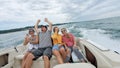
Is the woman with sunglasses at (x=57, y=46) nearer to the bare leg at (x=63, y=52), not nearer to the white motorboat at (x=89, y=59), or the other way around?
the bare leg at (x=63, y=52)

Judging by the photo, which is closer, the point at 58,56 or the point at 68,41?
the point at 58,56

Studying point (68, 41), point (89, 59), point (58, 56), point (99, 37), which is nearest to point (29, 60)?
point (58, 56)

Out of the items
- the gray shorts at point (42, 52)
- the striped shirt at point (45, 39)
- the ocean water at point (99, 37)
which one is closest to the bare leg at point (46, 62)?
the gray shorts at point (42, 52)

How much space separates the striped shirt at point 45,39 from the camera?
334 cm

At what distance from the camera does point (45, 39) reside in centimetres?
338

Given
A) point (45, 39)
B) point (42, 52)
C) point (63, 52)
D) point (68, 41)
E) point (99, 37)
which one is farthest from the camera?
point (99, 37)

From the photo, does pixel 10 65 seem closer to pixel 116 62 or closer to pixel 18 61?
pixel 18 61

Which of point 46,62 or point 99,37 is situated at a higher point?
point 46,62

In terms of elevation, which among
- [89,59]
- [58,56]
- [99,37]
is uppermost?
[58,56]

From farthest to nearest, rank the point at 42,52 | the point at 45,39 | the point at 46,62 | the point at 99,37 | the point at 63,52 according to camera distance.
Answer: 1. the point at 99,37
2. the point at 45,39
3. the point at 42,52
4. the point at 63,52
5. the point at 46,62

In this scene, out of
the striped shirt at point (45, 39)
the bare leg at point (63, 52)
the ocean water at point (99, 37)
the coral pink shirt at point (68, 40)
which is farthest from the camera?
the ocean water at point (99, 37)

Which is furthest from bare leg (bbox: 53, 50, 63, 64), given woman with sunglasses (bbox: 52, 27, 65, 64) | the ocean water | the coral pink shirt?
the ocean water

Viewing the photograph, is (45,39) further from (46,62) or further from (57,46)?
(46,62)

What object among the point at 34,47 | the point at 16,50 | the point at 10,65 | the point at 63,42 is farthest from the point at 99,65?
the point at 16,50
